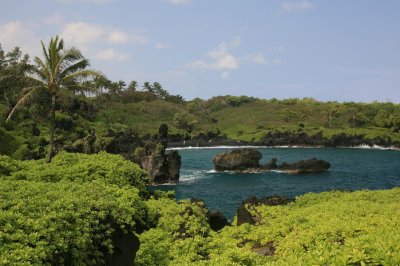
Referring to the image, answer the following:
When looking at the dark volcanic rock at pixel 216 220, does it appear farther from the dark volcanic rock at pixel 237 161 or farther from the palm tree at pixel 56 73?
the dark volcanic rock at pixel 237 161

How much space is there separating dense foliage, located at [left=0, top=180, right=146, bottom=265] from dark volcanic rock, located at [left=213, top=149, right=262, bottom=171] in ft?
260

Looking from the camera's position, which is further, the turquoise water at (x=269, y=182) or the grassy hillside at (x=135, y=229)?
the turquoise water at (x=269, y=182)

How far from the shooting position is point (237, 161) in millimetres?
95250

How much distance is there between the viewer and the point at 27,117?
100812 mm

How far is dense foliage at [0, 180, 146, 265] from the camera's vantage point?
10.3 m

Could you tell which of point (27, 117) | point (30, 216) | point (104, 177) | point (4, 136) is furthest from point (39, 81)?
point (27, 117)

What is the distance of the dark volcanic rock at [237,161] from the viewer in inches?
3730

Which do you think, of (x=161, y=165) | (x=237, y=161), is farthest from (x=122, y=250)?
(x=237, y=161)

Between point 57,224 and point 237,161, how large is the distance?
278ft

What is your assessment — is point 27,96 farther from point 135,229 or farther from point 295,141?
point 295,141

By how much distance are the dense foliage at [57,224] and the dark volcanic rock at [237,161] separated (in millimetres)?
79149

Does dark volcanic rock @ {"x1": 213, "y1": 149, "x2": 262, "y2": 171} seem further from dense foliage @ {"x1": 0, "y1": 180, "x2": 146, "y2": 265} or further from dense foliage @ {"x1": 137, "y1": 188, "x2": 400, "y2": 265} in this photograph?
dense foliage @ {"x1": 0, "y1": 180, "x2": 146, "y2": 265}

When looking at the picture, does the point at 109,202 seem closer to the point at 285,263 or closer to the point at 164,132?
the point at 285,263

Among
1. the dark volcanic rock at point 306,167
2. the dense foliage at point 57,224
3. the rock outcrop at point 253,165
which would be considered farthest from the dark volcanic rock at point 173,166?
the dense foliage at point 57,224
